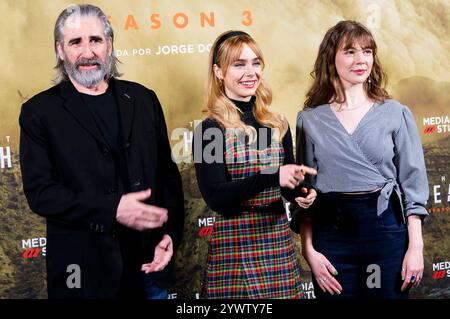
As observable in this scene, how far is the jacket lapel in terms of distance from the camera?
1.89m

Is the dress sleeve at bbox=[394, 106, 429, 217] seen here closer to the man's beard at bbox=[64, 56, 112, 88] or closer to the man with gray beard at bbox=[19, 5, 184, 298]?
the man with gray beard at bbox=[19, 5, 184, 298]

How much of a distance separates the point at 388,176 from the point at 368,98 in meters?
0.30

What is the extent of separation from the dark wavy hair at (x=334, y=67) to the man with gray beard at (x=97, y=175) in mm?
617

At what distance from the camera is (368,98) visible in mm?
2188

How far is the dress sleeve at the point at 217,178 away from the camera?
1.93 metres

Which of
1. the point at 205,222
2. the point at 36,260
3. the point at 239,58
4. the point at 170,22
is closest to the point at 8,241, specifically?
the point at 36,260

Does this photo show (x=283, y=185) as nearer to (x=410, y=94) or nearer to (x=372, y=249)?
(x=372, y=249)

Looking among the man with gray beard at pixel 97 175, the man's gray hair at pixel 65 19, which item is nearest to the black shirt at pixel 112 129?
the man with gray beard at pixel 97 175

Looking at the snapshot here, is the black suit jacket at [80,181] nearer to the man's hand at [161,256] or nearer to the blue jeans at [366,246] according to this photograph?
the man's hand at [161,256]

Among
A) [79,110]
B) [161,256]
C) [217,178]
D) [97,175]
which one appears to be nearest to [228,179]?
[217,178]

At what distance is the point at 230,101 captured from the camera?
2.11m

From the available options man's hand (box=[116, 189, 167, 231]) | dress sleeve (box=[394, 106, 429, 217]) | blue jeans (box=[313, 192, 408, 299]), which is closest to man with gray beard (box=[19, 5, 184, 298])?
man's hand (box=[116, 189, 167, 231])

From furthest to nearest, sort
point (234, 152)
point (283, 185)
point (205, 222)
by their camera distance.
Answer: point (205, 222)
point (234, 152)
point (283, 185)

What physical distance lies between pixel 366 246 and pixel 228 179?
53cm
